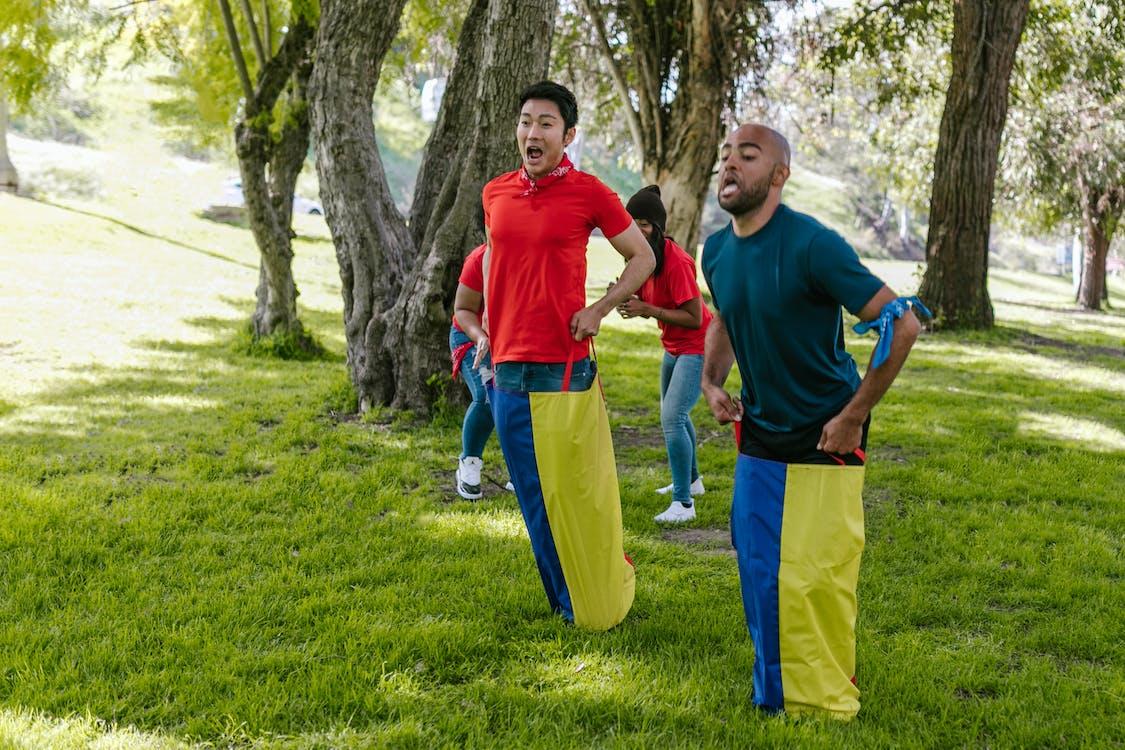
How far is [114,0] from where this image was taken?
70.0 feet

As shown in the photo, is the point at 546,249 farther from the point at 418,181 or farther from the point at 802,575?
the point at 418,181

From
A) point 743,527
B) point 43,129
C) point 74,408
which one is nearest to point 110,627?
point 743,527

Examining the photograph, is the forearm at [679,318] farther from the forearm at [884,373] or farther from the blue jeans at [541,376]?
the forearm at [884,373]

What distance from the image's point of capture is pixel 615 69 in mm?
16500

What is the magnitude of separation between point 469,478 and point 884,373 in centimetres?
369

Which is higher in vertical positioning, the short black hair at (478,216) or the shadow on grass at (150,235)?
the short black hair at (478,216)

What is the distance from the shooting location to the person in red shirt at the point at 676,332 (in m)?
5.79

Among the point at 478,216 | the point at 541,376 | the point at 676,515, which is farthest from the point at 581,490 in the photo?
the point at 478,216

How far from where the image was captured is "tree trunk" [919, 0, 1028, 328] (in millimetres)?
14562

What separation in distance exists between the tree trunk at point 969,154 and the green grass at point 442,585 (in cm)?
486

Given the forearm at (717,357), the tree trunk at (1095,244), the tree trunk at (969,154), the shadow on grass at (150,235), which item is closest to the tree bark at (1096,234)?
the tree trunk at (1095,244)

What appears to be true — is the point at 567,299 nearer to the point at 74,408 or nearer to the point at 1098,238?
the point at 74,408

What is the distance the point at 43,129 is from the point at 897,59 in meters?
42.0

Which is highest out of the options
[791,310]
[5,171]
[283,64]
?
[283,64]
